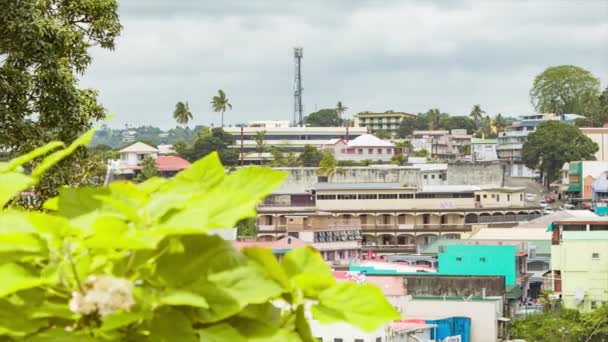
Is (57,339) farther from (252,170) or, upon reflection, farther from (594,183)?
(594,183)

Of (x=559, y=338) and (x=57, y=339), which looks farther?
(x=559, y=338)

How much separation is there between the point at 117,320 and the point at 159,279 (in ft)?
0.25

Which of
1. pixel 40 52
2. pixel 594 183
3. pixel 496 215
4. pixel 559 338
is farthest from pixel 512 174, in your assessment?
pixel 40 52

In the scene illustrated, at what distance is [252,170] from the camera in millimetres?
1112

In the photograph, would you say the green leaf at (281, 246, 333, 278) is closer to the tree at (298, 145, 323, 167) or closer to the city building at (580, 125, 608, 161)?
the tree at (298, 145, 323, 167)

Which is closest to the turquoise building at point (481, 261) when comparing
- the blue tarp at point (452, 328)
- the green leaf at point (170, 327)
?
the blue tarp at point (452, 328)

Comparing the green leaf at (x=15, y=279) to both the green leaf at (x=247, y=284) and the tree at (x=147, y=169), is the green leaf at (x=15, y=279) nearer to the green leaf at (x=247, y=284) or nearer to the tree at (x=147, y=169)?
the green leaf at (x=247, y=284)

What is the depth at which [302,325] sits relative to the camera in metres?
1.08

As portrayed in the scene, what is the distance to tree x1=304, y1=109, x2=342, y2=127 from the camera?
10375 cm

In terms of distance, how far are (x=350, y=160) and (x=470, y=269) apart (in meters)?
37.0

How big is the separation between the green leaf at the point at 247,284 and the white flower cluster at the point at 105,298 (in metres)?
0.10

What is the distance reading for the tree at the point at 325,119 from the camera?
10375 cm

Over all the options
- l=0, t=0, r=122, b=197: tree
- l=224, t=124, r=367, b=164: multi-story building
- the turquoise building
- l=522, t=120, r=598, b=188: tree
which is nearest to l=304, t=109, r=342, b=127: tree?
l=224, t=124, r=367, b=164: multi-story building

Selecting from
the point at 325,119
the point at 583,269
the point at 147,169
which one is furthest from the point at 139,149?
the point at 583,269
